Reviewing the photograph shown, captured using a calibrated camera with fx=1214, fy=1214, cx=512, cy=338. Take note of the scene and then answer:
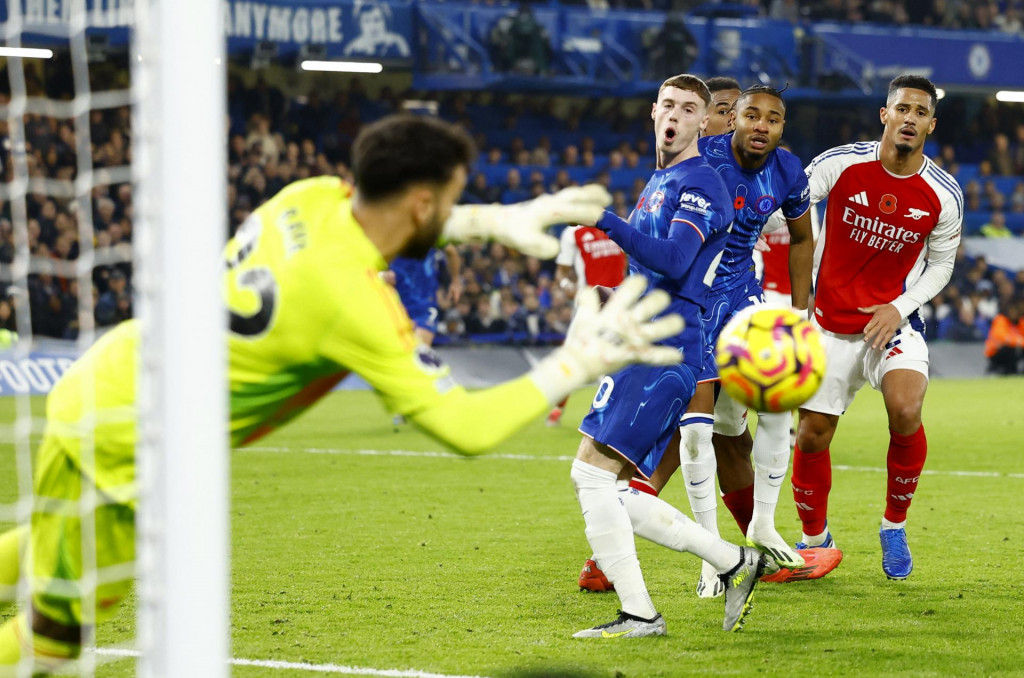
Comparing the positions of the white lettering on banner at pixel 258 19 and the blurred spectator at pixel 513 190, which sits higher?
the white lettering on banner at pixel 258 19

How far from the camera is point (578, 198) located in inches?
146

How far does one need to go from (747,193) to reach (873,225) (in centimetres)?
84

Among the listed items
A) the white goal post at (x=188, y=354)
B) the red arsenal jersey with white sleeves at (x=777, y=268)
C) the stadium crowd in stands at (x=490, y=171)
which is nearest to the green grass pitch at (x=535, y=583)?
the red arsenal jersey with white sleeves at (x=777, y=268)

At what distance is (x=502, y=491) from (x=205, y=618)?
234 inches

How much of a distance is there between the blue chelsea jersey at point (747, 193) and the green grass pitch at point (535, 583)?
58.9 inches

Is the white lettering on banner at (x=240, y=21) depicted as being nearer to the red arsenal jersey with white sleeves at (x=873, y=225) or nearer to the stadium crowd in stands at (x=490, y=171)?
the stadium crowd in stands at (x=490, y=171)

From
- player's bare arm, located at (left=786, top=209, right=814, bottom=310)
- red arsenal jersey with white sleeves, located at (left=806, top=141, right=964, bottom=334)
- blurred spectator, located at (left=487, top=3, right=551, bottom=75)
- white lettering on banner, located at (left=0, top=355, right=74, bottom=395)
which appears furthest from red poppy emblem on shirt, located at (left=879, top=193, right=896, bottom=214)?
blurred spectator, located at (left=487, top=3, right=551, bottom=75)

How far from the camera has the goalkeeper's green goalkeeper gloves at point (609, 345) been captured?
9.84 feet

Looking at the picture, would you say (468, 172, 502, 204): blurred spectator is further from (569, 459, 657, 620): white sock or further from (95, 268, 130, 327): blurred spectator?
(569, 459, 657, 620): white sock

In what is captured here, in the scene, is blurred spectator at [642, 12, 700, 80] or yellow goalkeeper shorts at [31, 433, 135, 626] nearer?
yellow goalkeeper shorts at [31, 433, 135, 626]

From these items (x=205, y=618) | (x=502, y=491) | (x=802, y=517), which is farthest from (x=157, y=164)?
(x=502, y=491)

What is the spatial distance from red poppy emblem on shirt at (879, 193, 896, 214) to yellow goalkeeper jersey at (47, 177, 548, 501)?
11.9 feet

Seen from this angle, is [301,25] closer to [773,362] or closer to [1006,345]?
[1006,345]

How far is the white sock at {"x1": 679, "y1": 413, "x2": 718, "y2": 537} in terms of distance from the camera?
5586 mm
